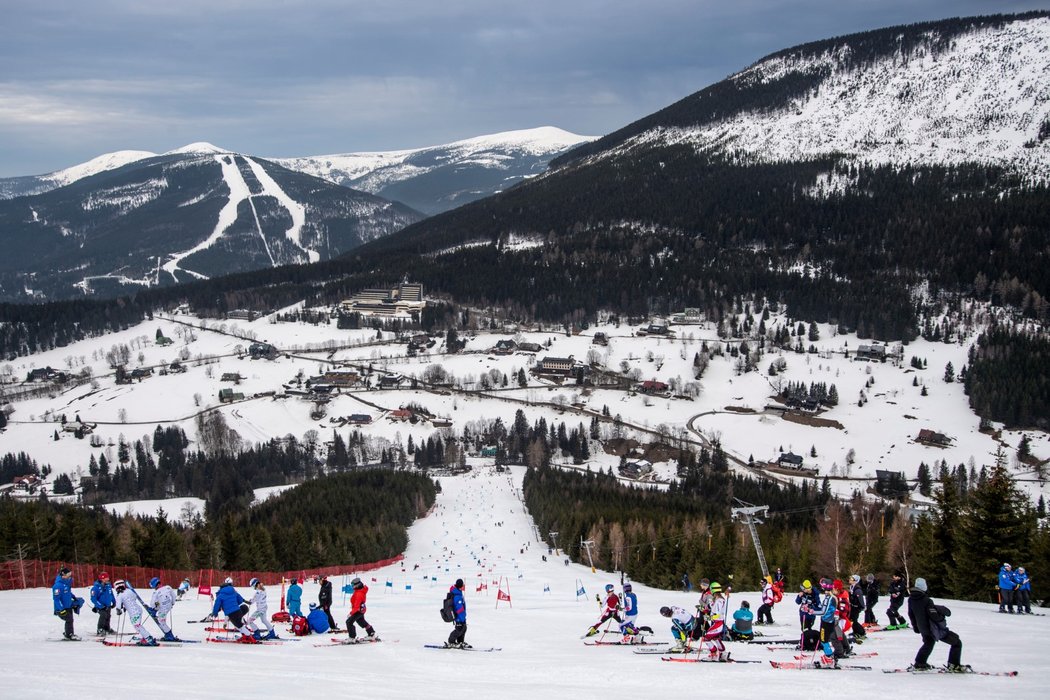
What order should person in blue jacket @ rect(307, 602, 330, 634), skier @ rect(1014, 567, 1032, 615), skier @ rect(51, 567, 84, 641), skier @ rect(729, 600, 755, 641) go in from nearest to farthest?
skier @ rect(51, 567, 84, 641) → skier @ rect(729, 600, 755, 641) → person in blue jacket @ rect(307, 602, 330, 634) → skier @ rect(1014, 567, 1032, 615)

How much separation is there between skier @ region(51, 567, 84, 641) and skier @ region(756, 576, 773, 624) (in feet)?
68.2

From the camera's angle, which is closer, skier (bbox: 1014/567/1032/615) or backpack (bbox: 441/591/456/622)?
backpack (bbox: 441/591/456/622)

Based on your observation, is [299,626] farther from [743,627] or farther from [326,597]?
[743,627]

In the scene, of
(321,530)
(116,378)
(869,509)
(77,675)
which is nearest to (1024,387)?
(869,509)

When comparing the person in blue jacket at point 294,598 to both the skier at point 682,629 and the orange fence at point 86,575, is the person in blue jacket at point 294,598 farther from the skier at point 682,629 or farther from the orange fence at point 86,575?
the skier at point 682,629

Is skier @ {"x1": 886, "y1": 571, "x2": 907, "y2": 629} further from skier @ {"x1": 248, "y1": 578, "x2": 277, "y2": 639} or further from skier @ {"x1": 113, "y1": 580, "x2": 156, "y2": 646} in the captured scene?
skier @ {"x1": 113, "y1": 580, "x2": 156, "y2": 646}

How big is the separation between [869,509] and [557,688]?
69.5 m

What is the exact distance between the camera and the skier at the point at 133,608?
22.3 m

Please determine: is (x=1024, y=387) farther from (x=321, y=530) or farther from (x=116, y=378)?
(x=116, y=378)

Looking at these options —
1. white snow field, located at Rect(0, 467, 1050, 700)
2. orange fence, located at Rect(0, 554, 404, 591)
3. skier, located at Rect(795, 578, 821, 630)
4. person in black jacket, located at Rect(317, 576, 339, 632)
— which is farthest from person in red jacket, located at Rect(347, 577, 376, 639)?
skier, located at Rect(795, 578, 821, 630)

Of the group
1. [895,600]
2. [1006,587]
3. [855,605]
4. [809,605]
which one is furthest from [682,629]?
[1006,587]

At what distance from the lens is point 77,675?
17641mm

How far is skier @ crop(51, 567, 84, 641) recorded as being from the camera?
22578 millimetres

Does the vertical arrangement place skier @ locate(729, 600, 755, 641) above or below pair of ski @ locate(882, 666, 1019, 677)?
below
